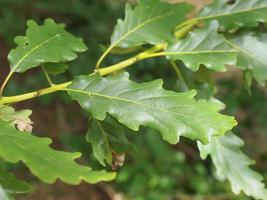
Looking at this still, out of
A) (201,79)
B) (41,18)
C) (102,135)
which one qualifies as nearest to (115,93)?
(102,135)

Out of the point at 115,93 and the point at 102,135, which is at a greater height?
the point at 115,93

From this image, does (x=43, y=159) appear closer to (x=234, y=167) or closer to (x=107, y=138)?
(x=107, y=138)

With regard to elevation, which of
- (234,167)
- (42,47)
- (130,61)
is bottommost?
(234,167)

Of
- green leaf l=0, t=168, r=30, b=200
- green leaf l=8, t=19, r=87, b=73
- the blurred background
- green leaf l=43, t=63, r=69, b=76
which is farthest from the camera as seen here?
the blurred background

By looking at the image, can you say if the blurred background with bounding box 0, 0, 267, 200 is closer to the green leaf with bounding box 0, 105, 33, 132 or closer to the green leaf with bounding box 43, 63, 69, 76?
the green leaf with bounding box 43, 63, 69, 76

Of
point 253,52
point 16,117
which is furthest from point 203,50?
point 16,117

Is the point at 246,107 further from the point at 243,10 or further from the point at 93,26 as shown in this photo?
the point at 243,10

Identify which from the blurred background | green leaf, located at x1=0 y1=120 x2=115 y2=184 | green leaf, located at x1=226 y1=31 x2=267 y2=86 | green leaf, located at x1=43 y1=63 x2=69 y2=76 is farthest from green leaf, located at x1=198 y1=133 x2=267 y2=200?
the blurred background
